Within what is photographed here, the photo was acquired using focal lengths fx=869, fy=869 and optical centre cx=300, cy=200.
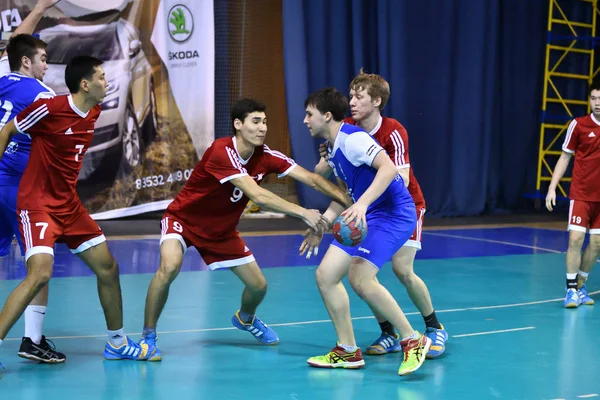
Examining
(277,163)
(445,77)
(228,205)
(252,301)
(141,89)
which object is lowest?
(252,301)

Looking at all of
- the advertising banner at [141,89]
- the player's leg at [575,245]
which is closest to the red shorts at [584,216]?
the player's leg at [575,245]

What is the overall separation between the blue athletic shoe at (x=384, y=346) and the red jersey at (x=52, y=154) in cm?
211

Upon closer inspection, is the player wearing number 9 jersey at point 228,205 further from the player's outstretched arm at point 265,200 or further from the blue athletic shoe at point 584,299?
the blue athletic shoe at point 584,299

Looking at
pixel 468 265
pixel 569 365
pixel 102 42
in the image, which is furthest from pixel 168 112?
pixel 569 365

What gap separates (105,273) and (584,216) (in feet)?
14.3

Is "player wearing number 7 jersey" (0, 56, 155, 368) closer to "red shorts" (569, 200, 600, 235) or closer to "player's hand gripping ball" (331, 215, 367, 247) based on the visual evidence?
"player's hand gripping ball" (331, 215, 367, 247)

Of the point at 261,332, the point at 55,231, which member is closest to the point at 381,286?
the point at 261,332

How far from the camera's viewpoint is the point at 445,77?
14.7m

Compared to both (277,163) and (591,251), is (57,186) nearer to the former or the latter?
(277,163)

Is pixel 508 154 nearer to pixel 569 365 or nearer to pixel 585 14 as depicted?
pixel 585 14

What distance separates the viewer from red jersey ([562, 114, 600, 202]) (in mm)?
→ 7582

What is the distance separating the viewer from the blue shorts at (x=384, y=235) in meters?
5.15

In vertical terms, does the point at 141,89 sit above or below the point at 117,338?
above

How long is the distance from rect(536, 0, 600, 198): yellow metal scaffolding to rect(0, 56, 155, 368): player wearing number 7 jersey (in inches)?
459
